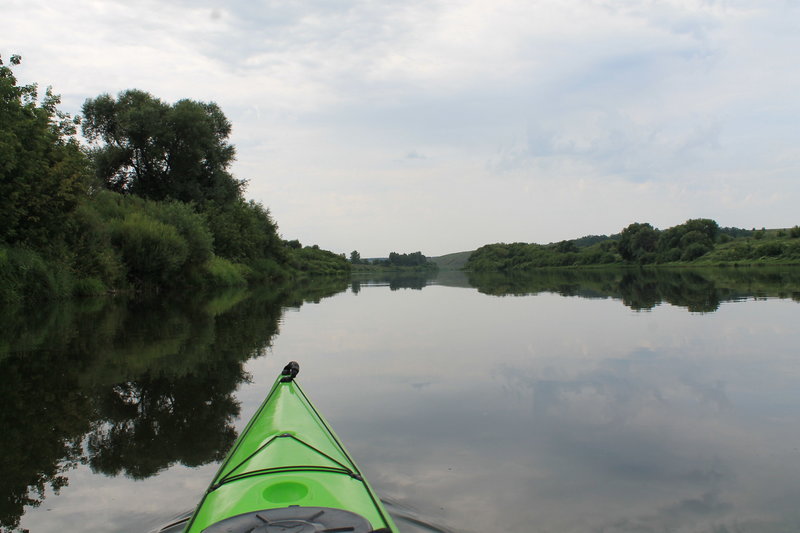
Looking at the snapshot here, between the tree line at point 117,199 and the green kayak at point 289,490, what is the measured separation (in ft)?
59.5

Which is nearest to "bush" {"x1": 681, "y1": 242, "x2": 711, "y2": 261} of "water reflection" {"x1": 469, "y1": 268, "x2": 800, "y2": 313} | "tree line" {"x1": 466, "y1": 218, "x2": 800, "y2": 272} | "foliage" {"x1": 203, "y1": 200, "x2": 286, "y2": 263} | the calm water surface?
"tree line" {"x1": 466, "y1": 218, "x2": 800, "y2": 272}

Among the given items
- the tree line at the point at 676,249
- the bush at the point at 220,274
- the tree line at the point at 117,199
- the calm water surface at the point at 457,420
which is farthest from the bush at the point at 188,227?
the tree line at the point at 676,249

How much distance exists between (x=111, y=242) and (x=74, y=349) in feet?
58.7

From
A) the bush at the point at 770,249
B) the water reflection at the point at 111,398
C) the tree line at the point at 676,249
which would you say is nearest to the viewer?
the water reflection at the point at 111,398

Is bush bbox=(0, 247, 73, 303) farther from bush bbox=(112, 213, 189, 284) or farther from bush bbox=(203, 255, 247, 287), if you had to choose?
bush bbox=(203, 255, 247, 287)

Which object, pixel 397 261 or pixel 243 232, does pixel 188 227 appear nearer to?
pixel 243 232

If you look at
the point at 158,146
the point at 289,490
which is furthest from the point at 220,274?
the point at 289,490

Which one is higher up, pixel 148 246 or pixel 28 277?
pixel 148 246

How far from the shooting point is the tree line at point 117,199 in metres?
19.6

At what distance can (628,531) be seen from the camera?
3770 mm

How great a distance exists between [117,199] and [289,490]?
3340cm

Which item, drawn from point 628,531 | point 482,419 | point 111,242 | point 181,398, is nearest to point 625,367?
point 482,419

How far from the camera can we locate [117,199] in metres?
32.2

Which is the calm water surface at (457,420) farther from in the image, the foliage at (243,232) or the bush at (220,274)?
the foliage at (243,232)
